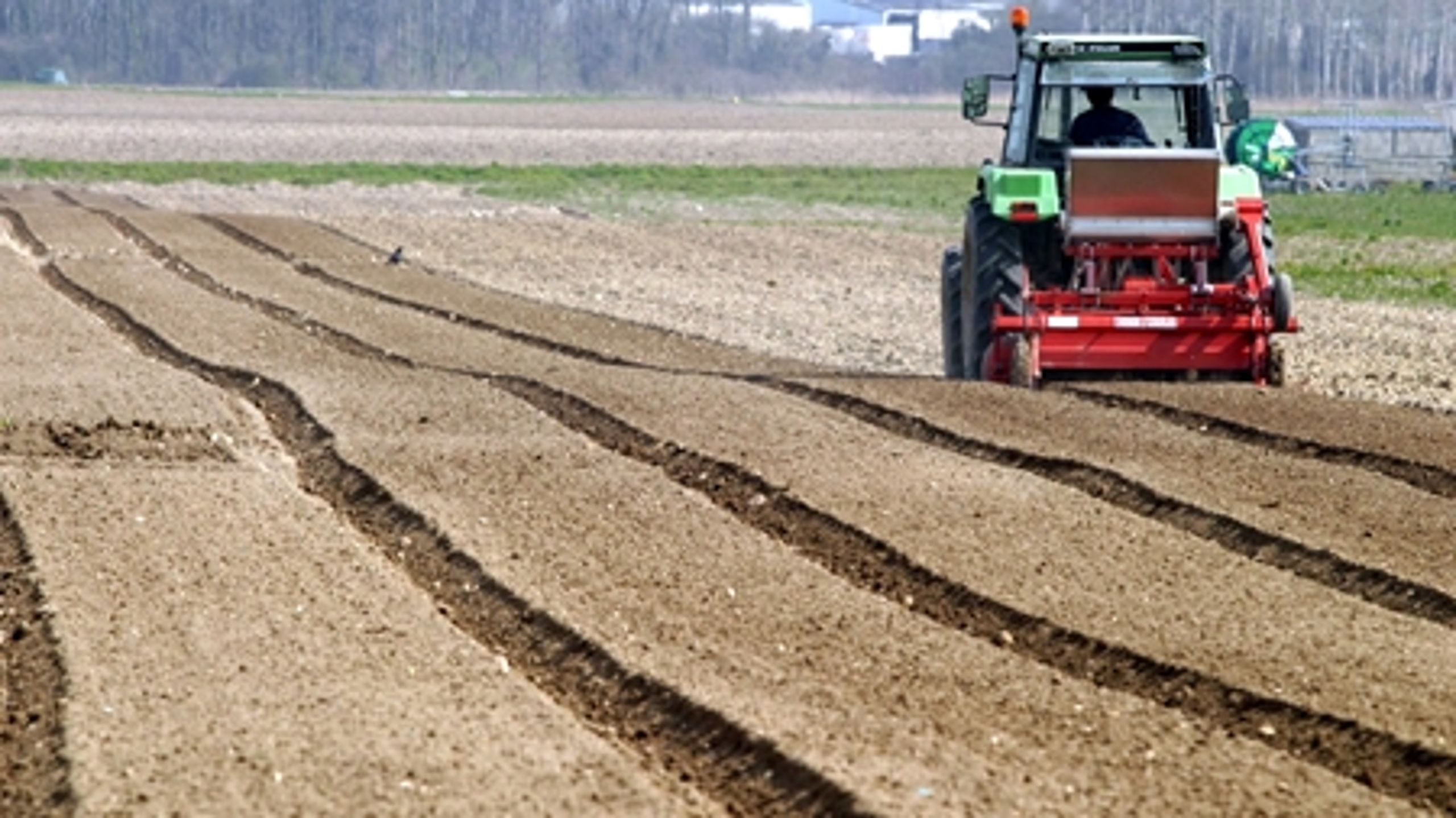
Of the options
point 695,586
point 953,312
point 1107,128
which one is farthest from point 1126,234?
point 695,586

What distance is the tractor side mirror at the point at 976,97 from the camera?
14.0 meters

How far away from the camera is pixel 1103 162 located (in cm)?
1359

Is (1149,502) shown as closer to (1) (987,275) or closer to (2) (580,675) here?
(1) (987,275)

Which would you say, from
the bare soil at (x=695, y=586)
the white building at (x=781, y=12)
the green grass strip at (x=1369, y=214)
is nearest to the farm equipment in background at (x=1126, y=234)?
the bare soil at (x=695, y=586)

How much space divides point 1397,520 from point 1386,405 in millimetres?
3617

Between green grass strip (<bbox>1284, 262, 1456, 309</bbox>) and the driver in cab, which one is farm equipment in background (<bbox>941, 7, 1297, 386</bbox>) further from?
green grass strip (<bbox>1284, 262, 1456, 309</bbox>)

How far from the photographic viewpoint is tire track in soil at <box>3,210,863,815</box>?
632 centimetres

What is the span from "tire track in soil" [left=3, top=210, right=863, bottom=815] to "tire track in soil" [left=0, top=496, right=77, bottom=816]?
4.49ft

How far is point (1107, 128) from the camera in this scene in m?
14.3

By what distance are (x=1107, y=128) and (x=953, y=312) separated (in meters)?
1.77

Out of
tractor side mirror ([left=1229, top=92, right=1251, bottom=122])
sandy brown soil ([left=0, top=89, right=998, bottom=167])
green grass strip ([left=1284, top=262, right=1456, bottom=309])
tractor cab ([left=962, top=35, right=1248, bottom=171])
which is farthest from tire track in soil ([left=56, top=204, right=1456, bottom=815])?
sandy brown soil ([left=0, top=89, right=998, bottom=167])

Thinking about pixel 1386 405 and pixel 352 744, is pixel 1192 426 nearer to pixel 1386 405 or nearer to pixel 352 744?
pixel 1386 405

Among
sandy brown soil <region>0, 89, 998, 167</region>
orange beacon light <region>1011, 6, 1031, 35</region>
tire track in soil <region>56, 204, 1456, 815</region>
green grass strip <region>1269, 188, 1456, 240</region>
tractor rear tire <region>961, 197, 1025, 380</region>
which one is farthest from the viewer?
sandy brown soil <region>0, 89, 998, 167</region>

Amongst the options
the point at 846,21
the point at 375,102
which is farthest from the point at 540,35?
the point at 846,21
